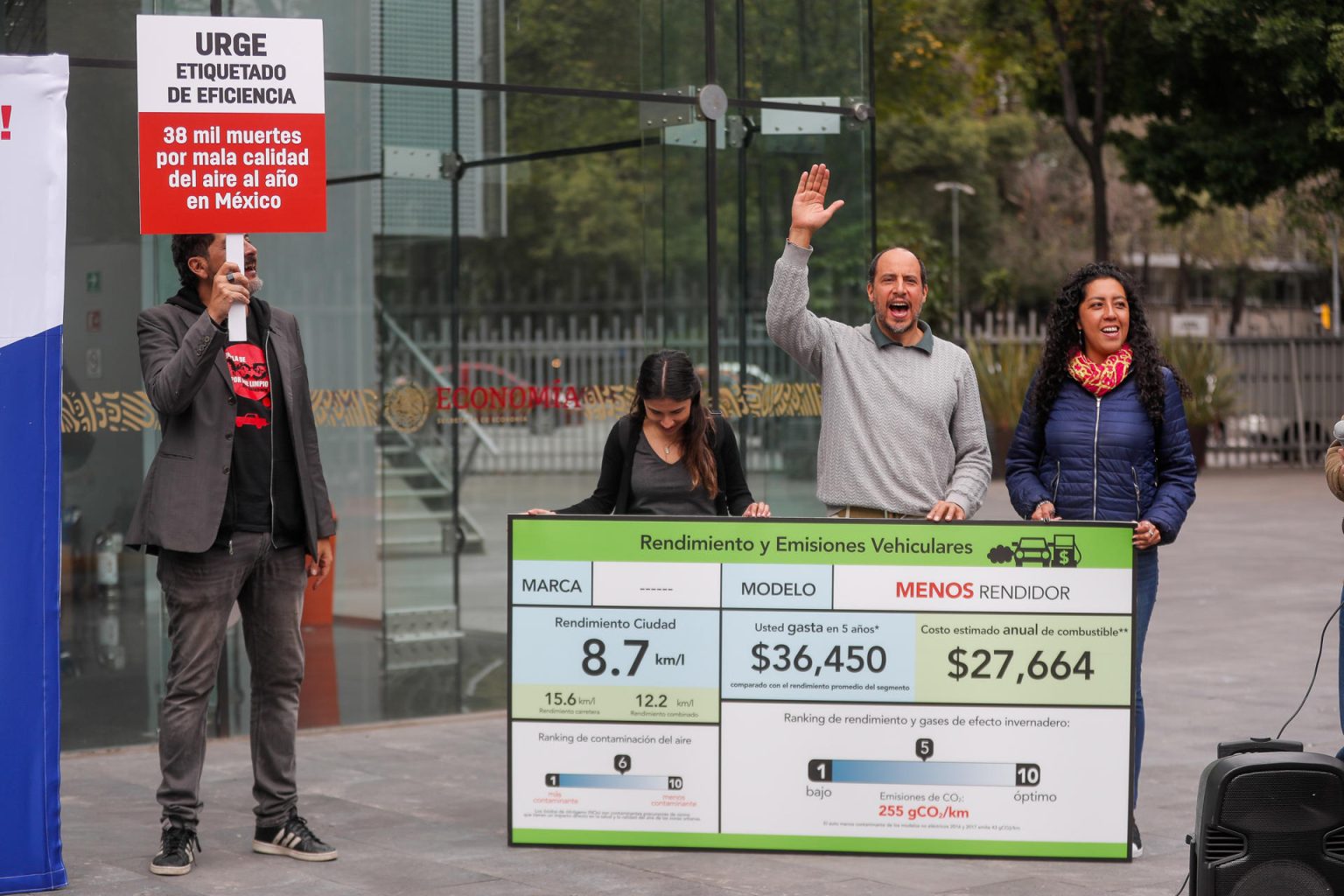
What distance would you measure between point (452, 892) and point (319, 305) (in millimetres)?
5329

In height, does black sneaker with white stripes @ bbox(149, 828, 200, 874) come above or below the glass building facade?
below

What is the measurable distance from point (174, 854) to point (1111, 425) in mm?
3305

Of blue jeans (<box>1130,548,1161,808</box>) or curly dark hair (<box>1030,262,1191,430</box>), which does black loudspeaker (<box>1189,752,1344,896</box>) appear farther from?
curly dark hair (<box>1030,262,1191,430</box>)

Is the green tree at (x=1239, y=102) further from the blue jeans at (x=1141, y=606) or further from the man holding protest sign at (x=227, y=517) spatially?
the man holding protest sign at (x=227, y=517)

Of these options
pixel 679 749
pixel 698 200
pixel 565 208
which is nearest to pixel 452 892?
pixel 679 749

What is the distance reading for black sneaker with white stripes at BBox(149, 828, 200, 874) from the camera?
5.42m

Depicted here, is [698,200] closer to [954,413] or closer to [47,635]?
[954,413]

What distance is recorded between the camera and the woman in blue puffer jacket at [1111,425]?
5.56 meters

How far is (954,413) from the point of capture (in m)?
5.76

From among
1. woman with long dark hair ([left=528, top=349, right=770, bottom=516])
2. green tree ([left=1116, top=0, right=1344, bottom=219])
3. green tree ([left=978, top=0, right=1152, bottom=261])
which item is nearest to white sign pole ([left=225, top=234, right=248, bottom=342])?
woman with long dark hair ([left=528, top=349, right=770, bottom=516])

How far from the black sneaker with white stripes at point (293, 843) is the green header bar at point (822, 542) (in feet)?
3.79

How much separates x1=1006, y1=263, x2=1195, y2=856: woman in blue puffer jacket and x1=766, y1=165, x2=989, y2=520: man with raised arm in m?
0.24

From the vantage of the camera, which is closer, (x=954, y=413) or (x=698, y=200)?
(x=954, y=413)

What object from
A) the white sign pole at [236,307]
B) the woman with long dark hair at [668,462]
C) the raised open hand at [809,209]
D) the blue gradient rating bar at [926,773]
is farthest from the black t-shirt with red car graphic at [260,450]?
the blue gradient rating bar at [926,773]
